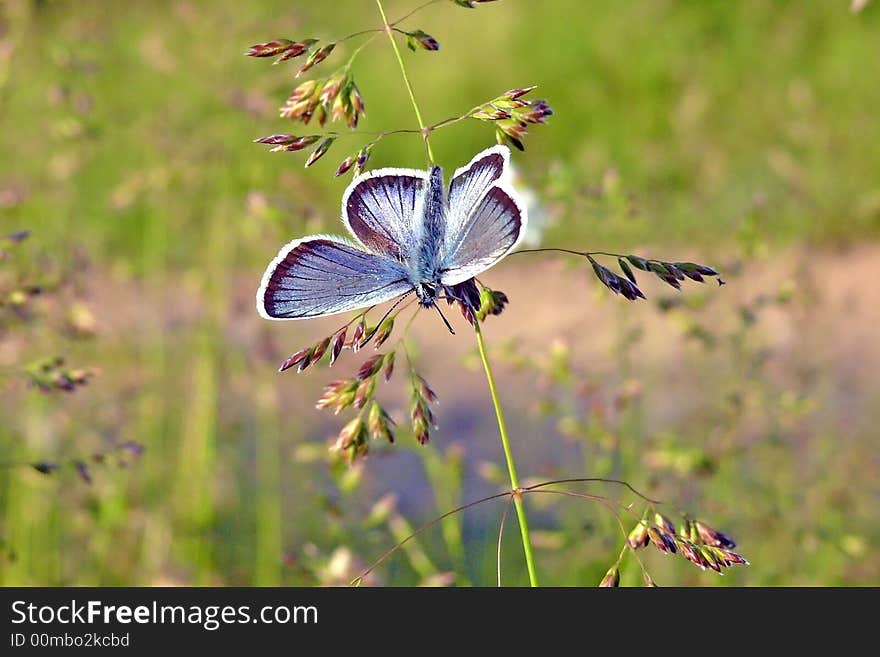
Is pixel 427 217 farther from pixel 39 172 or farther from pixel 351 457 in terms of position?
pixel 39 172

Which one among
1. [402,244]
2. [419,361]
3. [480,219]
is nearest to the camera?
[480,219]

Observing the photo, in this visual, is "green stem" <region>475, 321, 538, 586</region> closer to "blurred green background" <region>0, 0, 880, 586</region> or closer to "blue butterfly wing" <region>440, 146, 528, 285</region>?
"blue butterfly wing" <region>440, 146, 528, 285</region>

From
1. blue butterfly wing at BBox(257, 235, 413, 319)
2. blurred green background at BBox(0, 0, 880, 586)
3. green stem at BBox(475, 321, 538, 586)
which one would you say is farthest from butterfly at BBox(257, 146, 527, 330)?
blurred green background at BBox(0, 0, 880, 586)

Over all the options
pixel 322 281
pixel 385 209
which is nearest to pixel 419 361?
pixel 385 209

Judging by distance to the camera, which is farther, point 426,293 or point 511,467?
point 426,293

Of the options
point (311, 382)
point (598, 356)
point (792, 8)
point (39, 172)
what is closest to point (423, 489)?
point (311, 382)

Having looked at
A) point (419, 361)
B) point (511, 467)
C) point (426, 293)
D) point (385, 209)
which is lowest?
point (511, 467)

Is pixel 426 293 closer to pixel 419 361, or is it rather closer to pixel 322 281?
pixel 322 281
